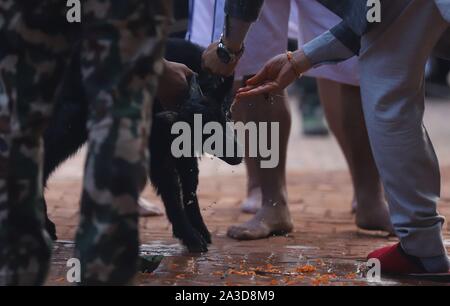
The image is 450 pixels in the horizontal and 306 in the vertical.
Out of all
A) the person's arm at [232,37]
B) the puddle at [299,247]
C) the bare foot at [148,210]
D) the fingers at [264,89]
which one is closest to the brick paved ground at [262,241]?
the puddle at [299,247]

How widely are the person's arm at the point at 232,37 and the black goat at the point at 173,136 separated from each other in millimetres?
69

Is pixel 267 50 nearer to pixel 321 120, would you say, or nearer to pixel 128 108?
pixel 128 108

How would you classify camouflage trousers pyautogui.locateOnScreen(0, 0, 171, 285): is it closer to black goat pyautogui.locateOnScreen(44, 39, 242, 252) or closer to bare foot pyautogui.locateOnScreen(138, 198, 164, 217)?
black goat pyautogui.locateOnScreen(44, 39, 242, 252)

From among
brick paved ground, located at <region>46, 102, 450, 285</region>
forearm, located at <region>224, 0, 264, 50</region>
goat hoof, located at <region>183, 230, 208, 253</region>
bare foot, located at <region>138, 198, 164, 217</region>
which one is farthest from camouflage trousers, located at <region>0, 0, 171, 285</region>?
bare foot, located at <region>138, 198, 164, 217</region>

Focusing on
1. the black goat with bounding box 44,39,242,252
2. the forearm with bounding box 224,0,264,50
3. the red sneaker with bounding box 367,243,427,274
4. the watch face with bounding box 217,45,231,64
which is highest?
the forearm with bounding box 224,0,264,50

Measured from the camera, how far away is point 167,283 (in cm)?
313

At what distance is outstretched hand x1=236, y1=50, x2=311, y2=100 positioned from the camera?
3213mm

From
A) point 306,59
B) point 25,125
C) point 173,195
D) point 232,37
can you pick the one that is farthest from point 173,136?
point 25,125

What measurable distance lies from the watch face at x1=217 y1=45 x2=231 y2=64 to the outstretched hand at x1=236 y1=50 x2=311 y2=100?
9.3 inches

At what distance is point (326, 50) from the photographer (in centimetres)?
316

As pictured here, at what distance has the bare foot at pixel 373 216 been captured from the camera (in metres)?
4.25

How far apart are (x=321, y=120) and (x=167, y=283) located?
271 inches
